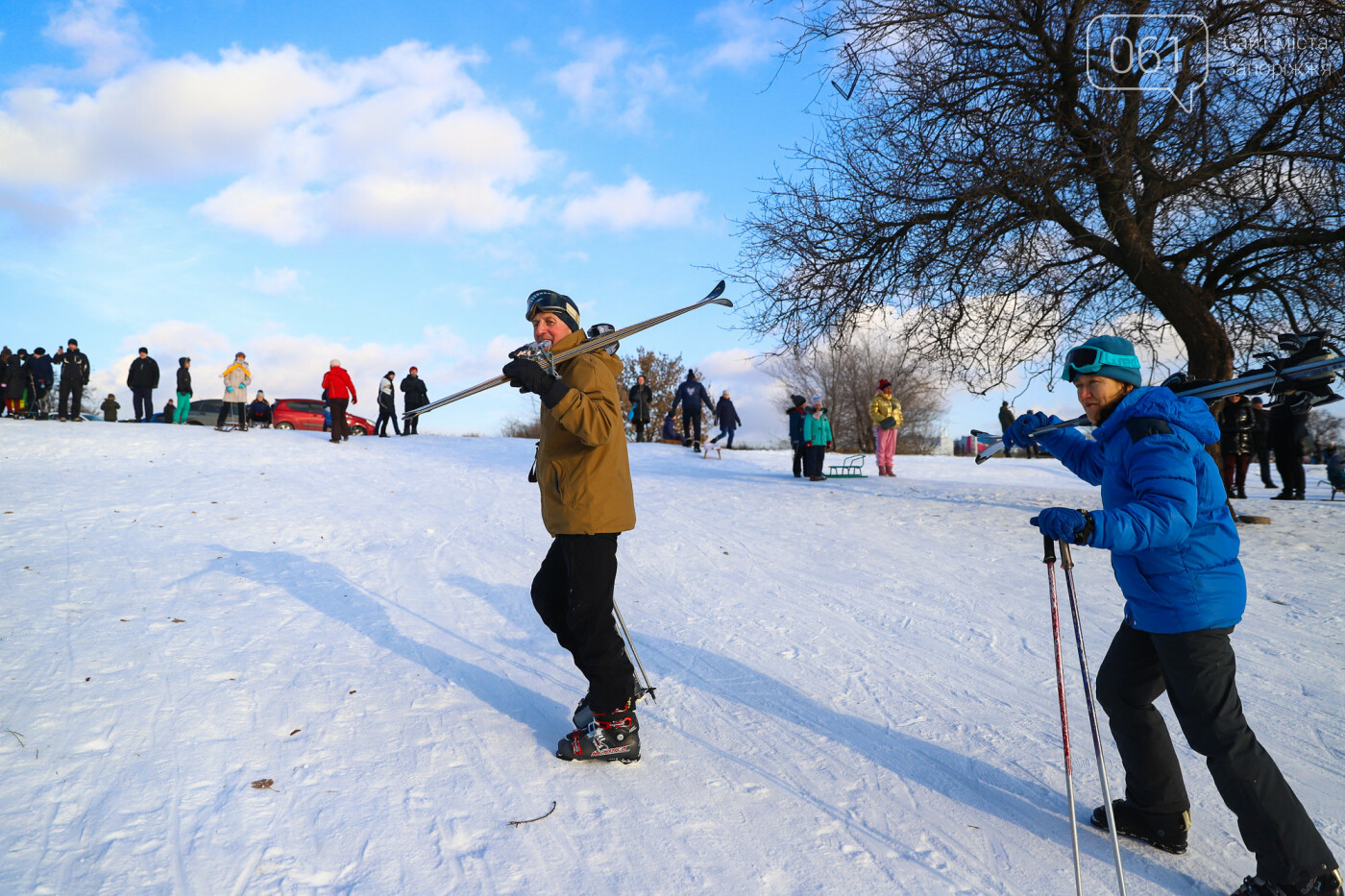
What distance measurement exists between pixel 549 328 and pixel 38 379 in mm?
22226

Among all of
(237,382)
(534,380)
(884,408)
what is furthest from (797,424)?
(237,382)

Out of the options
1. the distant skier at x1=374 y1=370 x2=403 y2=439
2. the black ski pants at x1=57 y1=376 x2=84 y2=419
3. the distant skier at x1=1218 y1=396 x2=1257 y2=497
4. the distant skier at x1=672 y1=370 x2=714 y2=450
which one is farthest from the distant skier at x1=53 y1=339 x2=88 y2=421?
the distant skier at x1=1218 y1=396 x2=1257 y2=497

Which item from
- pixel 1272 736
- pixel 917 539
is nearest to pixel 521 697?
pixel 1272 736

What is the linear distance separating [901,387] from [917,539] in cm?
3754

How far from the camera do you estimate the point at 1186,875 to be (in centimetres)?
281

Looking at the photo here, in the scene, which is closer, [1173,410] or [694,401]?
[1173,410]

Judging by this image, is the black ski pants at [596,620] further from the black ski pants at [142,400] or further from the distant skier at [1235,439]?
the black ski pants at [142,400]

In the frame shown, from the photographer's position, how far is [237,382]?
18391 mm

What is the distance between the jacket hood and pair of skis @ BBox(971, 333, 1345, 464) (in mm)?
235

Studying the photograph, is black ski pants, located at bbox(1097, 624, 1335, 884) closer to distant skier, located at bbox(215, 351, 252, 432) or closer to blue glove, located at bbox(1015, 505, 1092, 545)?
blue glove, located at bbox(1015, 505, 1092, 545)

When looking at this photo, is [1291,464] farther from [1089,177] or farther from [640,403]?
[640,403]

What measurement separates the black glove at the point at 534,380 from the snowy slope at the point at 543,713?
68.3 inches

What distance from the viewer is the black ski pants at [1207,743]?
2559 mm

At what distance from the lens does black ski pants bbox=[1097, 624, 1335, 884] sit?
101 inches
